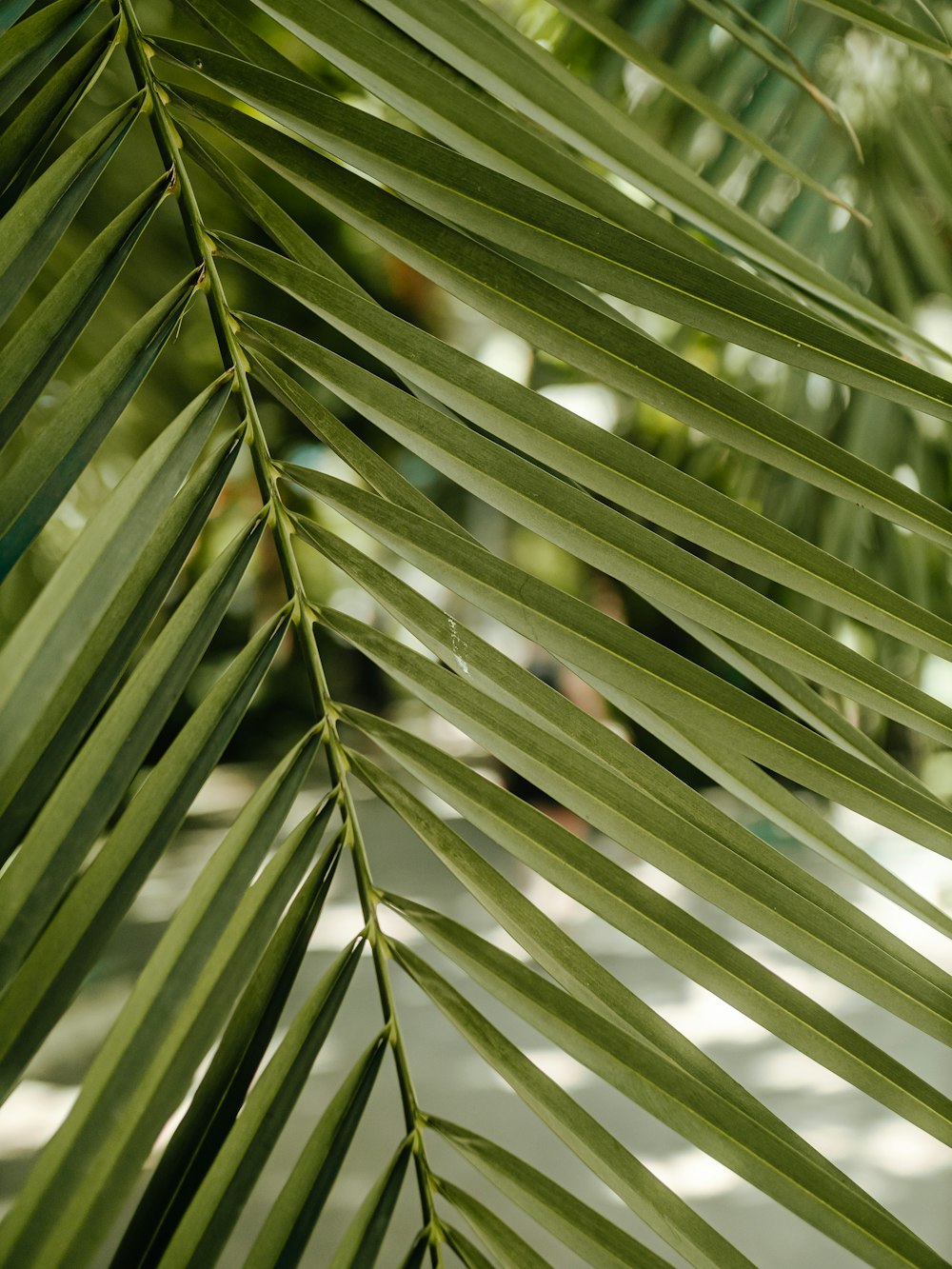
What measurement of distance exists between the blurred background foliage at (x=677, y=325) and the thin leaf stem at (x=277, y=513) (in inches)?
14.6

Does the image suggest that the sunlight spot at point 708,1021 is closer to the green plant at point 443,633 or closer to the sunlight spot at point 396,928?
the sunlight spot at point 396,928

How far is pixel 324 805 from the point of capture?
0.91ft

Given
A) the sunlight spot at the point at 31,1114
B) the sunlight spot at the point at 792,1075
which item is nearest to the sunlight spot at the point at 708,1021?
the sunlight spot at the point at 792,1075

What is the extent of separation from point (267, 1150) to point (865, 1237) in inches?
6.8

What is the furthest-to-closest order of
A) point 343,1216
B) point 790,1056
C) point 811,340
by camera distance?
point 790,1056
point 343,1216
point 811,340

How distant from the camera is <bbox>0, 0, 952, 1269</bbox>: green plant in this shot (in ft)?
0.71

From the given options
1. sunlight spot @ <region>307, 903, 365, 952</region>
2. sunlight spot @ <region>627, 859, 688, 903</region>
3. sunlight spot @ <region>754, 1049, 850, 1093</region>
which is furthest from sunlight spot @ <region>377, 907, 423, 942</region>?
sunlight spot @ <region>754, 1049, 850, 1093</region>

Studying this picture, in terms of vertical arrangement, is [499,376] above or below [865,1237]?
above

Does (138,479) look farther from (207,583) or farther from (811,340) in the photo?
(811,340)

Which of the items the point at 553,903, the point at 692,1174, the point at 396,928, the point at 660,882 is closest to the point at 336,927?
the point at 396,928

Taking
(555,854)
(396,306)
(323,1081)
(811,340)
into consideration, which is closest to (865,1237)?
(555,854)

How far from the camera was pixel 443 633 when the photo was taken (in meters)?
0.25

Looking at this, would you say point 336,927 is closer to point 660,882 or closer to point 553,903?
point 553,903

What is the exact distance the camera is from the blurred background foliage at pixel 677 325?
61 centimetres
